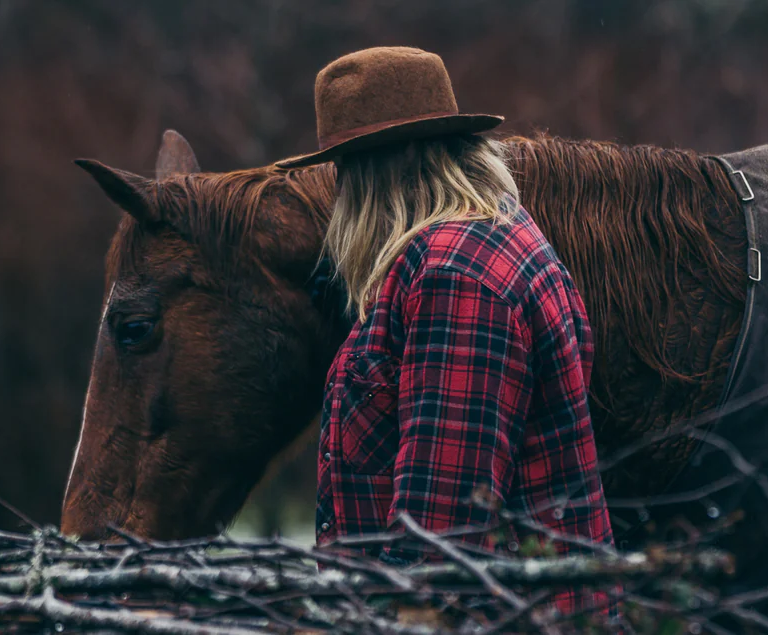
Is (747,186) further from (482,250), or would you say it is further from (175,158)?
(175,158)

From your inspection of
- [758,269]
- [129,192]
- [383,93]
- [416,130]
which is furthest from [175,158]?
[758,269]

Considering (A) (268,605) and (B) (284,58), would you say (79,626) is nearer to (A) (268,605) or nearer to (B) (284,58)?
(A) (268,605)

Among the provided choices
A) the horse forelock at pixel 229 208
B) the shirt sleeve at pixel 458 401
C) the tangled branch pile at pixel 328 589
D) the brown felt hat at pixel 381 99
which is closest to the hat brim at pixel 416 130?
the brown felt hat at pixel 381 99

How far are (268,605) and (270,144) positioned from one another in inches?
145

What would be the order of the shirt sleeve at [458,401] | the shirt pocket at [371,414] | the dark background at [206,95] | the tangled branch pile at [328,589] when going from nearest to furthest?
the tangled branch pile at [328,589]
the shirt sleeve at [458,401]
the shirt pocket at [371,414]
the dark background at [206,95]

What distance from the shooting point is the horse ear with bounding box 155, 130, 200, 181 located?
2463mm

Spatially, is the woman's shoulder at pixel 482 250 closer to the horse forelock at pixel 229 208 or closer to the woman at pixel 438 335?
the woman at pixel 438 335

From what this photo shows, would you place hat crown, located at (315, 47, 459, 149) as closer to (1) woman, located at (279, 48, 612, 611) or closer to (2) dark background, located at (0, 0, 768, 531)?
(1) woman, located at (279, 48, 612, 611)

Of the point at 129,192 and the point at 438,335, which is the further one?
the point at 129,192

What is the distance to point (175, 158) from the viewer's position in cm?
249

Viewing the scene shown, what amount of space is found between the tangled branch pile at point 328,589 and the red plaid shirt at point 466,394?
0.28m

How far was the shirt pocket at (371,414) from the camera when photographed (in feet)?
4.45

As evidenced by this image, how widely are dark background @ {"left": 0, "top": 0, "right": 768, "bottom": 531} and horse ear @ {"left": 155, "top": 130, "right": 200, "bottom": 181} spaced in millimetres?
1742

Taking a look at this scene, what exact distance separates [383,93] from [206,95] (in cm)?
302
